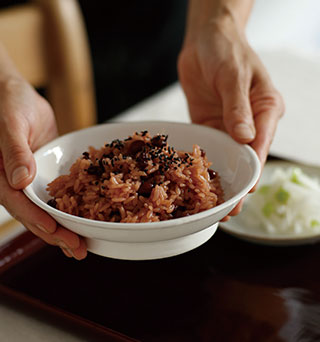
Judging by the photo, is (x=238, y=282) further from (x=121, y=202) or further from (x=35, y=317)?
(x=35, y=317)

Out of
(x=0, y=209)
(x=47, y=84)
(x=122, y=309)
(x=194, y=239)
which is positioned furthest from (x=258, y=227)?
(x=47, y=84)

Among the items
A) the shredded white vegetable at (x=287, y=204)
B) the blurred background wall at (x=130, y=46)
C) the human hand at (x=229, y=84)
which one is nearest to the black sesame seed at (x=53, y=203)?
the human hand at (x=229, y=84)

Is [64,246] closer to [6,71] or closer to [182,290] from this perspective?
[182,290]

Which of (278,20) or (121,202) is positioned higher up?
(121,202)

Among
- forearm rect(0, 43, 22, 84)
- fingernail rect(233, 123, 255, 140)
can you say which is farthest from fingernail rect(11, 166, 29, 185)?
→ fingernail rect(233, 123, 255, 140)

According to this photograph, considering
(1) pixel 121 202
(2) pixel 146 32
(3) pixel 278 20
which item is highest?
(1) pixel 121 202

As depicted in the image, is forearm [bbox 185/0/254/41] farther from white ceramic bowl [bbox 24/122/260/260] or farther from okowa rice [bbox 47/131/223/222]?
okowa rice [bbox 47/131/223/222]
